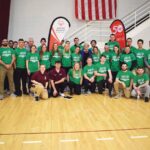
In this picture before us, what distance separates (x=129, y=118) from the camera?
5.44 meters

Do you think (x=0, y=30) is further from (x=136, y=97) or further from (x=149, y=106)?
(x=149, y=106)

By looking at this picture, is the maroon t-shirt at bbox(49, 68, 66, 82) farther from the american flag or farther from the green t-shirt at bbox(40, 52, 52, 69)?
the american flag

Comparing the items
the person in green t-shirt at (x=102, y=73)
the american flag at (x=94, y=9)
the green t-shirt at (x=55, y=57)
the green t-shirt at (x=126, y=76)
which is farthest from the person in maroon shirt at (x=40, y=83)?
the american flag at (x=94, y=9)

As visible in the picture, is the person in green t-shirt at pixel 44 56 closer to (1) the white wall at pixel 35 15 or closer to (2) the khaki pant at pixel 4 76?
(2) the khaki pant at pixel 4 76

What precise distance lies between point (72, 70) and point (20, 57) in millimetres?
1456

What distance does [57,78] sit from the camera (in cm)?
768

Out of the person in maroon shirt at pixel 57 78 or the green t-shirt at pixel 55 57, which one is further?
the green t-shirt at pixel 55 57

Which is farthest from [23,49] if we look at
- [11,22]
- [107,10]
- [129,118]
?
[107,10]

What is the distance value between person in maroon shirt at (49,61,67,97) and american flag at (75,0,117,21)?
4282 millimetres

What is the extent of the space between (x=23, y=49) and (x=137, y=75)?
306 cm

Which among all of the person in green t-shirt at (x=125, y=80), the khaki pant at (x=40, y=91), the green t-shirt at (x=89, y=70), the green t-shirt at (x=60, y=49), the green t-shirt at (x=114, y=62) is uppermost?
the green t-shirt at (x=60, y=49)

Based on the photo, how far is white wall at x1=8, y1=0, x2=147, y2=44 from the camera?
11.4 m

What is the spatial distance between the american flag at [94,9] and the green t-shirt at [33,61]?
4395 mm

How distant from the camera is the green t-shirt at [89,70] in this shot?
796 centimetres
